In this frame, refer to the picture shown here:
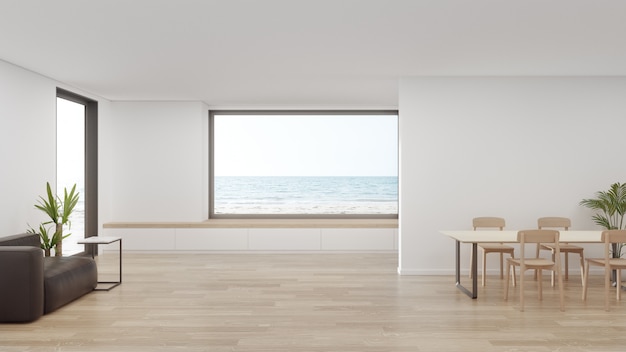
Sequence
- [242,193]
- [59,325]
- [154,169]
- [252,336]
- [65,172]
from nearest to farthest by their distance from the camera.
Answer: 1. [252,336]
2. [59,325]
3. [154,169]
4. [65,172]
5. [242,193]

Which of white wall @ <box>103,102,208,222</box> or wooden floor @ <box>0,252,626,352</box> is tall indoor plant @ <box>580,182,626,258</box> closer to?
wooden floor @ <box>0,252,626,352</box>

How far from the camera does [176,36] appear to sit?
499 cm

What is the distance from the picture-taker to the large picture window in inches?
741

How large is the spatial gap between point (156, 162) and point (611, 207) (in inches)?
277

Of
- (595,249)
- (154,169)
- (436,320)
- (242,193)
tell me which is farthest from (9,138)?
(242,193)

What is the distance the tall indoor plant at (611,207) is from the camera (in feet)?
22.5

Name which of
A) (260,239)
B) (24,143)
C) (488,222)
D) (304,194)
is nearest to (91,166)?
(24,143)

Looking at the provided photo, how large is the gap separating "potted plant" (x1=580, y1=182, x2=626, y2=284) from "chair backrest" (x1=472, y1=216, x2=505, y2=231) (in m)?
1.26

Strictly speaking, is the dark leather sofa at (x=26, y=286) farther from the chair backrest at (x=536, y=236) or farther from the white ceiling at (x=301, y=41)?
the chair backrest at (x=536, y=236)

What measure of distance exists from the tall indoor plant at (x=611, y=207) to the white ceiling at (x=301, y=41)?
5.05 feet

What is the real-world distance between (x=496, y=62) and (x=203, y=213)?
560 cm

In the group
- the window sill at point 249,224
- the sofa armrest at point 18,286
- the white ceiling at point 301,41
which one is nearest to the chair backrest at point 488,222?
the white ceiling at point 301,41

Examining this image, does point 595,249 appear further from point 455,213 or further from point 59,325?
point 59,325

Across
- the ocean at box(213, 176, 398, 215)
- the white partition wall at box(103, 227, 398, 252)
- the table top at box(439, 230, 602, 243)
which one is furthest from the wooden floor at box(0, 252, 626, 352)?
the ocean at box(213, 176, 398, 215)
